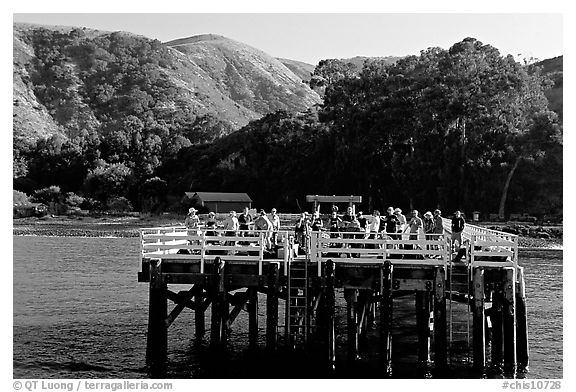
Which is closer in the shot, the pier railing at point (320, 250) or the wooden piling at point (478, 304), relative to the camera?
the wooden piling at point (478, 304)

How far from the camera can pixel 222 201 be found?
9312 centimetres

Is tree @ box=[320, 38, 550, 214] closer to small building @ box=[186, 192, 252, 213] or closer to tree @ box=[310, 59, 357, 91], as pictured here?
small building @ box=[186, 192, 252, 213]

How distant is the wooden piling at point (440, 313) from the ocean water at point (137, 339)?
0.70m

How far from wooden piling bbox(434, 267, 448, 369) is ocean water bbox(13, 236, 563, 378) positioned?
2.29 feet

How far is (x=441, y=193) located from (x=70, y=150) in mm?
58049

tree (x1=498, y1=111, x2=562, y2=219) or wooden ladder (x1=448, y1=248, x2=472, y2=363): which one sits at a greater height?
tree (x1=498, y1=111, x2=562, y2=219)

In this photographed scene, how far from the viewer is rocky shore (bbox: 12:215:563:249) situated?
66938 millimetres

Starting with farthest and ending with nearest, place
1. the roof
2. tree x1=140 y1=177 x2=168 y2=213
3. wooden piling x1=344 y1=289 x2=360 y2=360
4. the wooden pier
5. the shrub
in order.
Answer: tree x1=140 y1=177 x2=168 y2=213 → the shrub → the roof → wooden piling x1=344 y1=289 x2=360 y2=360 → the wooden pier

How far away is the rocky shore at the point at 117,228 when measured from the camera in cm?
6694

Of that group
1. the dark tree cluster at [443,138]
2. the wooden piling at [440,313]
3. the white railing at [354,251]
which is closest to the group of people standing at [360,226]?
the white railing at [354,251]

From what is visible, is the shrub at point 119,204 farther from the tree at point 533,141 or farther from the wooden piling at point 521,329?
the wooden piling at point 521,329

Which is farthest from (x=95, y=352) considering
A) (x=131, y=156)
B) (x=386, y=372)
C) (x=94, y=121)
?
(x=94, y=121)

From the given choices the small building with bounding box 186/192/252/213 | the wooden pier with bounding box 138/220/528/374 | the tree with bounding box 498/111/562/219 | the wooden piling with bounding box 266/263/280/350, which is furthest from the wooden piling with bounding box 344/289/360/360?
the small building with bounding box 186/192/252/213

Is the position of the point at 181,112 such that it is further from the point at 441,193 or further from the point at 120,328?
the point at 120,328
